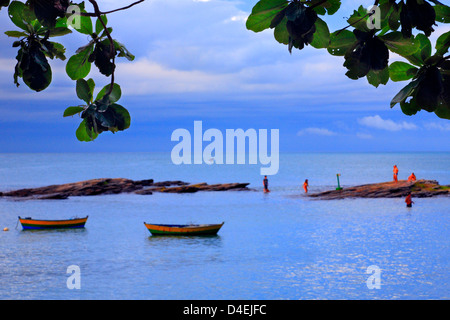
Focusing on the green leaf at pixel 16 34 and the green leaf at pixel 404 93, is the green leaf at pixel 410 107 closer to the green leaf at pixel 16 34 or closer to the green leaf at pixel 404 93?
the green leaf at pixel 404 93

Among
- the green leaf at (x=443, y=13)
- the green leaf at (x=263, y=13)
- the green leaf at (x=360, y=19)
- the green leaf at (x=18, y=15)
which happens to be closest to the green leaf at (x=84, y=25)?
the green leaf at (x=18, y=15)

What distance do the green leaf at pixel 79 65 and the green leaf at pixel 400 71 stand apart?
1.35 meters

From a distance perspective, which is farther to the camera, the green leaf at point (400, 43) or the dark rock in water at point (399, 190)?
the dark rock in water at point (399, 190)

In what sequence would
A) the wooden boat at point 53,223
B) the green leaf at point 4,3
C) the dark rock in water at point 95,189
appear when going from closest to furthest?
the green leaf at point 4,3 → the wooden boat at point 53,223 → the dark rock in water at point 95,189

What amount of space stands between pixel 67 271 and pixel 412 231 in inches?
933

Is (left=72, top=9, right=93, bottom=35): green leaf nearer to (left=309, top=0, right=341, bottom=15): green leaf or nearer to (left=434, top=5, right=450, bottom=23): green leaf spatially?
(left=309, top=0, right=341, bottom=15): green leaf

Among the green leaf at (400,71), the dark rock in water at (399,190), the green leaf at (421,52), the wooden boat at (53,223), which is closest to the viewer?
the green leaf at (421,52)

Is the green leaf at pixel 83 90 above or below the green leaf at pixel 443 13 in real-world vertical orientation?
below

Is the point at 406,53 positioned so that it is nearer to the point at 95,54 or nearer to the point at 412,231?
the point at 95,54

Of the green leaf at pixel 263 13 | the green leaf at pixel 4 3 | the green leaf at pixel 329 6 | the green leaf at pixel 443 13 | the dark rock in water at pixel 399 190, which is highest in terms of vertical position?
the green leaf at pixel 4 3

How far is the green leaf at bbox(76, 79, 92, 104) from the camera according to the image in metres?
2.06

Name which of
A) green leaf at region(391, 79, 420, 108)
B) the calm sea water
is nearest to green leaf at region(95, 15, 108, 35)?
green leaf at region(391, 79, 420, 108)

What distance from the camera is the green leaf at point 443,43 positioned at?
2.07m
